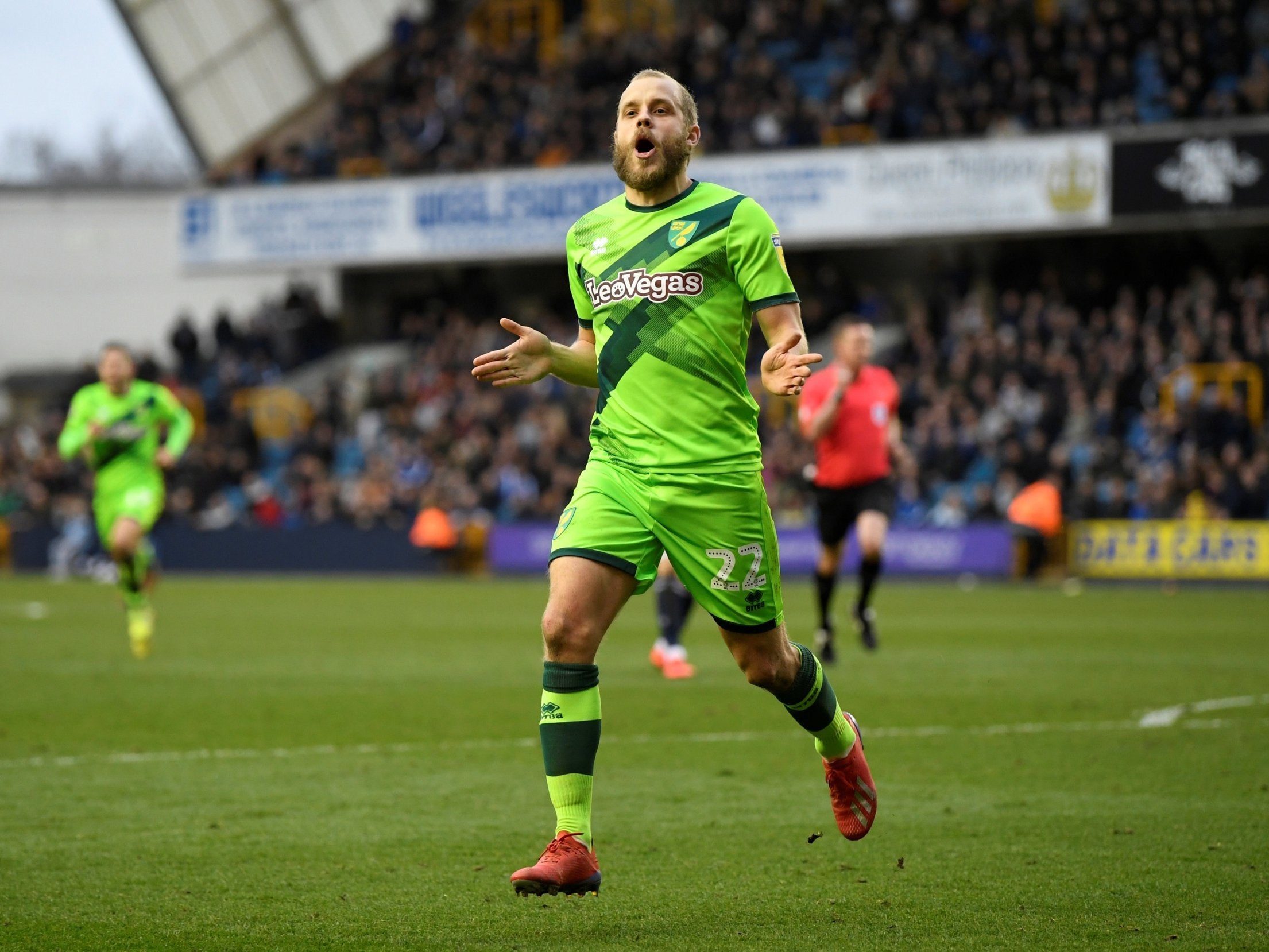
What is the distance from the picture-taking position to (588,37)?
3872 centimetres

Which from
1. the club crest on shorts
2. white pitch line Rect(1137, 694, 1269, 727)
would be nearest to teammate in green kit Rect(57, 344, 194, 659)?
white pitch line Rect(1137, 694, 1269, 727)

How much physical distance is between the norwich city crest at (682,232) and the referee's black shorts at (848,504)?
26.0 feet

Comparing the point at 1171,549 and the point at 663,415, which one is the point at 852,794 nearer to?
the point at 663,415

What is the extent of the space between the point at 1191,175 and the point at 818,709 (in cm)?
2614

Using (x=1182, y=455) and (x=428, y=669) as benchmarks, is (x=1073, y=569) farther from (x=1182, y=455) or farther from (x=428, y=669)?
(x=428, y=669)

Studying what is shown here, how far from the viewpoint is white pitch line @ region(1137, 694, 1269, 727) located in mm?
9500

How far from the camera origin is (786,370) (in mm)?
4996

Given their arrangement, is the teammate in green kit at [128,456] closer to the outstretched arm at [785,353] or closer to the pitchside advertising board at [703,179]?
the outstretched arm at [785,353]

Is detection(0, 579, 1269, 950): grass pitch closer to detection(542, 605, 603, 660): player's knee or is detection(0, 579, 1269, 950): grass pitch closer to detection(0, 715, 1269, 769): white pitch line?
detection(0, 715, 1269, 769): white pitch line

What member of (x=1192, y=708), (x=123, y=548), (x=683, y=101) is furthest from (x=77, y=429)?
(x=683, y=101)

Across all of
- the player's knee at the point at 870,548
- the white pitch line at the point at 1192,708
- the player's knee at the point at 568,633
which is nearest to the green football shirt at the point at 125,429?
the player's knee at the point at 870,548

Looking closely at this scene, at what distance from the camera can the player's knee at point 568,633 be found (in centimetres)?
520

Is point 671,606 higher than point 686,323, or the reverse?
point 686,323

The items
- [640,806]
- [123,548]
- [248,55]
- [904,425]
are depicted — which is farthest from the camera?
[248,55]
